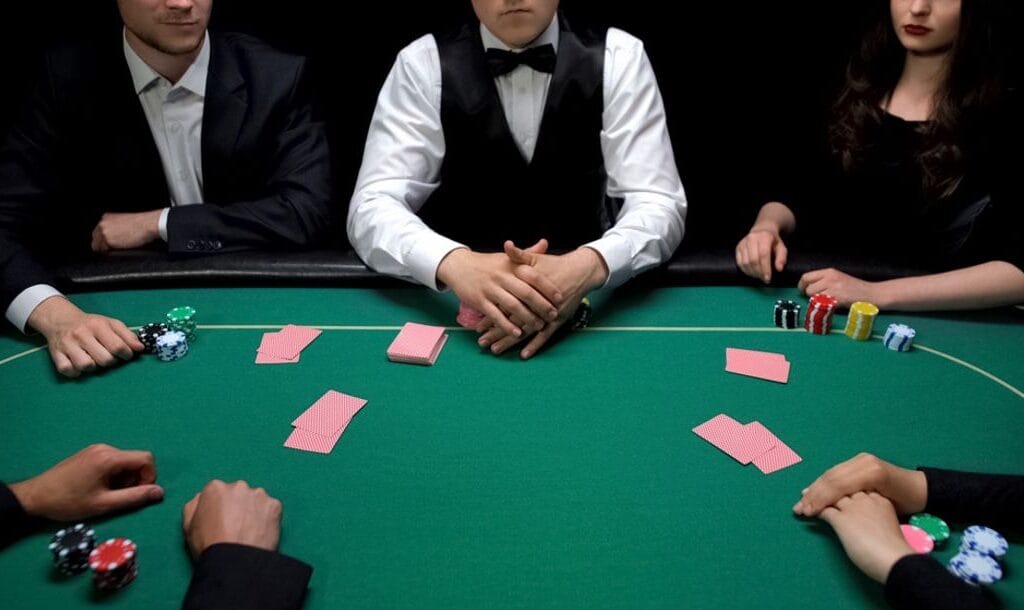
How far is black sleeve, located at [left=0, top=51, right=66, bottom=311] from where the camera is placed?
186 cm

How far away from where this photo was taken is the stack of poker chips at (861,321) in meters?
1.47

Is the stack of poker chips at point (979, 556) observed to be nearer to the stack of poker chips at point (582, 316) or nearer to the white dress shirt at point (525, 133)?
the stack of poker chips at point (582, 316)

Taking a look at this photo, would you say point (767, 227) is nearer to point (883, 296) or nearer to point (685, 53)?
point (883, 296)

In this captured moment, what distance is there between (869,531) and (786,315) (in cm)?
59

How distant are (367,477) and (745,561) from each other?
562 mm

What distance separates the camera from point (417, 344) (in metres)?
1.45

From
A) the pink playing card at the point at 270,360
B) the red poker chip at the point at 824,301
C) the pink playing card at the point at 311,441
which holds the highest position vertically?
the red poker chip at the point at 824,301

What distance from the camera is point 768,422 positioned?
128cm

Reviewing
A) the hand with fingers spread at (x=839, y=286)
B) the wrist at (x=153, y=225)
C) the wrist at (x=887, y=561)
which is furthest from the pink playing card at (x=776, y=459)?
the wrist at (x=153, y=225)

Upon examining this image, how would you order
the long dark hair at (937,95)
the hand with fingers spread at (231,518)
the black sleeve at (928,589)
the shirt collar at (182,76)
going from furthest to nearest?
the shirt collar at (182,76), the long dark hair at (937,95), the hand with fingers spread at (231,518), the black sleeve at (928,589)

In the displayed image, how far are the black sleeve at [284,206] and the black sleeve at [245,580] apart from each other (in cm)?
105

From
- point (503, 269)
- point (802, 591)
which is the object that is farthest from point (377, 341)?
point (802, 591)

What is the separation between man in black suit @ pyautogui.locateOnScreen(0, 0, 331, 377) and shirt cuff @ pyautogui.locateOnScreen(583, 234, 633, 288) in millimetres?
819

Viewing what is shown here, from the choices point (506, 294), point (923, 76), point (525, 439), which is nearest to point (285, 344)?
point (506, 294)
